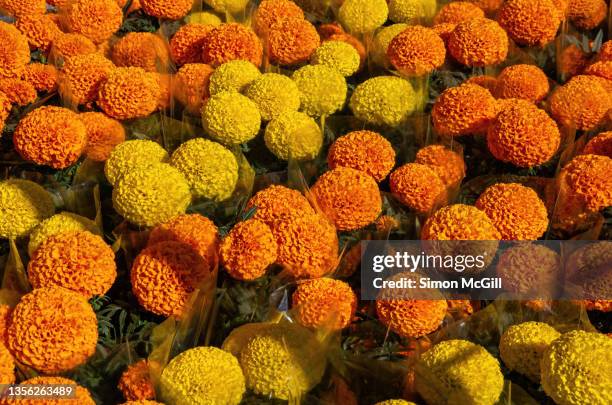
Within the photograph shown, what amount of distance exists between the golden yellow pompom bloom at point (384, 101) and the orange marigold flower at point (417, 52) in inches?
5.2

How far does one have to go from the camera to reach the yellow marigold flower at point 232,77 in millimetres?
2062

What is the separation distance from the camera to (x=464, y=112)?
192 cm

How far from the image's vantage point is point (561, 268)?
1529mm

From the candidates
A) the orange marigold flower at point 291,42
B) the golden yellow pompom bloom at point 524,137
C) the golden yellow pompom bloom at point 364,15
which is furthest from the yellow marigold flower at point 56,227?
the golden yellow pompom bloom at point 364,15

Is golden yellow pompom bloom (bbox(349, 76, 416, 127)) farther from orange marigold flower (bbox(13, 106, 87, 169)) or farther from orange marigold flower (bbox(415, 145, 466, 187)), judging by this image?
orange marigold flower (bbox(13, 106, 87, 169))

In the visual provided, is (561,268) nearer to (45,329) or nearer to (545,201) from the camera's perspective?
(545,201)

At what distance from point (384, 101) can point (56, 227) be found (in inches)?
37.3

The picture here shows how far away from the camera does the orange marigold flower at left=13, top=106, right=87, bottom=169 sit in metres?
1.83

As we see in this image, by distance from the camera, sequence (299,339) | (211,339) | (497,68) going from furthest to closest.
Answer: (497,68) → (211,339) → (299,339)

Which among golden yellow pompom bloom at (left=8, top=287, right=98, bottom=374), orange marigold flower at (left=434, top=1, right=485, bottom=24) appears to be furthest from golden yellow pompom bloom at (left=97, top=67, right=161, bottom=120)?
orange marigold flower at (left=434, top=1, right=485, bottom=24)

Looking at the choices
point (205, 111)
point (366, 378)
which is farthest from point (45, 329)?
point (205, 111)

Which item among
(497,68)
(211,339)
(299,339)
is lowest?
(211,339)

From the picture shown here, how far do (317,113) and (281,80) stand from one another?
15 cm

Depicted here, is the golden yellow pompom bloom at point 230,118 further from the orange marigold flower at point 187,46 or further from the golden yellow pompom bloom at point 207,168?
the orange marigold flower at point 187,46
